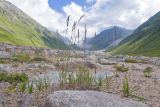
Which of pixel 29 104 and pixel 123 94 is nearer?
pixel 29 104

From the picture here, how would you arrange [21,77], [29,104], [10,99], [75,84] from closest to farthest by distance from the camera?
[29,104]
[10,99]
[75,84]
[21,77]

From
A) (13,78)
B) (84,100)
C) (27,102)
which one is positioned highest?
(13,78)

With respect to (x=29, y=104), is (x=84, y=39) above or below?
above

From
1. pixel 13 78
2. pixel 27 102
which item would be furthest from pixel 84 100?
pixel 13 78

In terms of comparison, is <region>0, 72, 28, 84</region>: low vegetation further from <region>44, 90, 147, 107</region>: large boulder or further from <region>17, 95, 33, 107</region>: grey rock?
<region>44, 90, 147, 107</region>: large boulder

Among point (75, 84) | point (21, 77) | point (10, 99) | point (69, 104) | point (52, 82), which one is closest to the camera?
point (69, 104)

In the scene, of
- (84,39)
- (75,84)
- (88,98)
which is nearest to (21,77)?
(75,84)

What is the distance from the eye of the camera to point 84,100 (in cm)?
1198

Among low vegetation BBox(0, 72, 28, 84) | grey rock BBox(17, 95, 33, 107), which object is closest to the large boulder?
grey rock BBox(17, 95, 33, 107)

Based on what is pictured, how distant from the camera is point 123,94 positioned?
14906mm

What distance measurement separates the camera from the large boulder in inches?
461

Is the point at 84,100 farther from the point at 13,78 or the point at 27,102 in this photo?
the point at 13,78

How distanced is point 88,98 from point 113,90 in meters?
3.79

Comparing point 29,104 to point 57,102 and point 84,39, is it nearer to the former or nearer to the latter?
point 57,102
